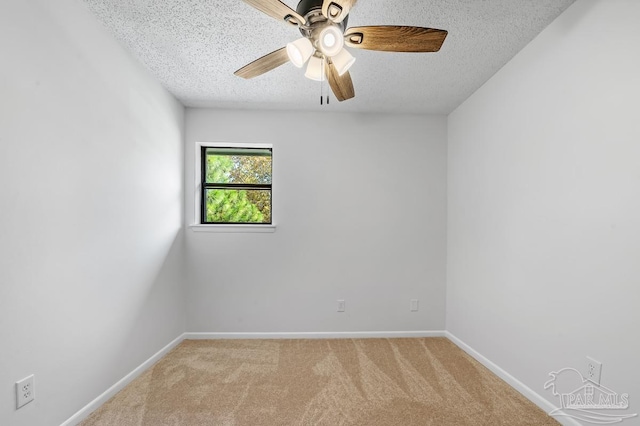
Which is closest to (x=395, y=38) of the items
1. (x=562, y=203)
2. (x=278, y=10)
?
(x=278, y=10)

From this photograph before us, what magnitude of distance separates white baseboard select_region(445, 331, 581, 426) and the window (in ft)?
7.59

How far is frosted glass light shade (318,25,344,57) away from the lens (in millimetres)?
1363

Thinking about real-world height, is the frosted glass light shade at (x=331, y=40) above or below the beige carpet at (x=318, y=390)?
above

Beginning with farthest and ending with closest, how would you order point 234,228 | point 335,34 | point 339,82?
point 234,228 < point 339,82 < point 335,34

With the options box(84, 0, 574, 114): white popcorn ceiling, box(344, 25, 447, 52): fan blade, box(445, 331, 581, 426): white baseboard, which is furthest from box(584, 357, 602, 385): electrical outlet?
box(84, 0, 574, 114): white popcorn ceiling

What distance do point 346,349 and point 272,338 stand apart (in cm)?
79

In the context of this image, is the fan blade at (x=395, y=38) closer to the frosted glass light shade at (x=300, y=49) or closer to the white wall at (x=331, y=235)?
the frosted glass light shade at (x=300, y=49)

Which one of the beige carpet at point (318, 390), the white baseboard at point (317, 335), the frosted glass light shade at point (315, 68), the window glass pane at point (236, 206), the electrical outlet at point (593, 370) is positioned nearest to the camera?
the electrical outlet at point (593, 370)

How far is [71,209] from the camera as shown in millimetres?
1640

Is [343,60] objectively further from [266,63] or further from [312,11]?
→ [266,63]

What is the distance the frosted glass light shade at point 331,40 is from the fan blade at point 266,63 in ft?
0.81

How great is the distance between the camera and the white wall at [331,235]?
10.2 ft

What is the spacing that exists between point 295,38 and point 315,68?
0.43 metres

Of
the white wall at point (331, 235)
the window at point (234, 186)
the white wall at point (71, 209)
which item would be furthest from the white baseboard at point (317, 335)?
the window at point (234, 186)
